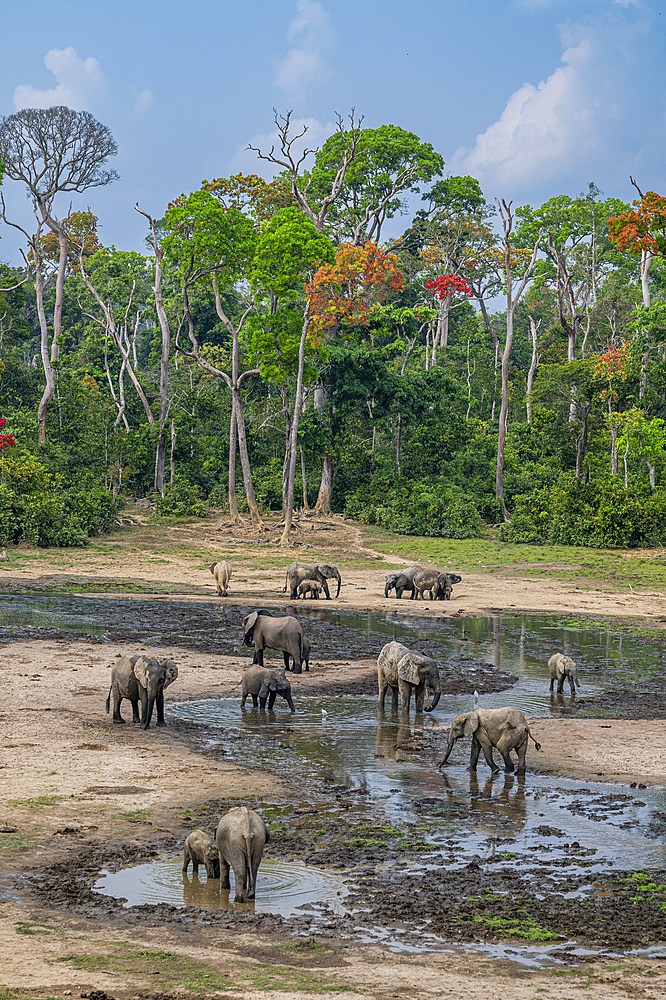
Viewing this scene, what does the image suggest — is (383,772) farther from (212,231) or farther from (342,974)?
(212,231)

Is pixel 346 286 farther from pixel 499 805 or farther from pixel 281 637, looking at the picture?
pixel 499 805

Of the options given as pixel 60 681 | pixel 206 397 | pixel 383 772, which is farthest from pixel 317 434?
pixel 383 772

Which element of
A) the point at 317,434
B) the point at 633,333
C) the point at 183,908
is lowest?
the point at 183,908

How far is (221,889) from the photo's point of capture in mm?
8430

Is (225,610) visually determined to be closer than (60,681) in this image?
No

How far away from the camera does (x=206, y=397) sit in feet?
171

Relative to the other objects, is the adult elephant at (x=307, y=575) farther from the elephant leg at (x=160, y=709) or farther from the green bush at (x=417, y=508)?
the green bush at (x=417, y=508)

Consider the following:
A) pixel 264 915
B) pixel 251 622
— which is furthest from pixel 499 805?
pixel 251 622

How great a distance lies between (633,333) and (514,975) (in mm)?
53090

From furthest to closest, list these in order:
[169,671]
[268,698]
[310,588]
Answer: [310,588]
[268,698]
[169,671]

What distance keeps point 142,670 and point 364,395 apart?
33111mm

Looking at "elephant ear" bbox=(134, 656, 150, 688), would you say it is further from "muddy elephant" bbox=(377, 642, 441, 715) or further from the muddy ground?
"muddy elephant" bbox=(377, 642, 441, 715)

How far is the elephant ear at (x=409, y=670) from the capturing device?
49.0ft

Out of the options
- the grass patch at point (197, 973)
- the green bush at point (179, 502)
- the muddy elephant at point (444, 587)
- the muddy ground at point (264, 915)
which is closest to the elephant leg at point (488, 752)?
the muddy ground at point (264, 915)
